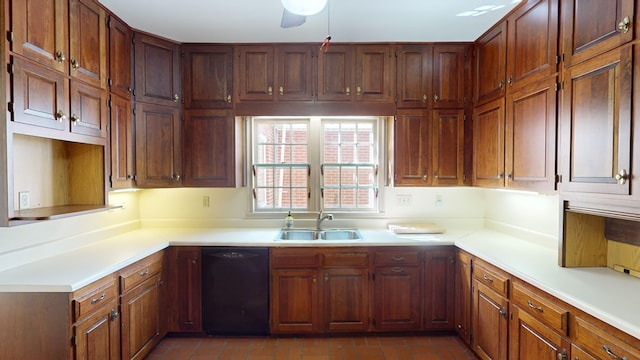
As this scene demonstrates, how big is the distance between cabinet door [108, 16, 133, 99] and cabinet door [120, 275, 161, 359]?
159 cm

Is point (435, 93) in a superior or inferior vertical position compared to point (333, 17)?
inferior

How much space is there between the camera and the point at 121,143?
2.64m

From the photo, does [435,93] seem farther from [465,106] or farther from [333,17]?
[333,17]

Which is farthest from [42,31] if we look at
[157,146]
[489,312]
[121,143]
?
[489,312]

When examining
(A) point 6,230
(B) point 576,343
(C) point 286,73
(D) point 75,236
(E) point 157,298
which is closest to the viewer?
(B) point 576,343

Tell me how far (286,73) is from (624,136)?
2.47m

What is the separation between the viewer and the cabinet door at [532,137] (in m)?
2.03

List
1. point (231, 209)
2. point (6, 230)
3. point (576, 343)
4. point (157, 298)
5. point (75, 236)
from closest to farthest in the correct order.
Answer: point (576, 343) < point (6, 230) < point (75, 236) < point (157, 298) < point (231, 209)

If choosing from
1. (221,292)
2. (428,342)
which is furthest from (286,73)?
(428,342)

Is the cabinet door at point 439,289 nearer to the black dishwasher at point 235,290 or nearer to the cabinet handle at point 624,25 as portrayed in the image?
the black dishwasher at point 235,290

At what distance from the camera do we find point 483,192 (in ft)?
11.2

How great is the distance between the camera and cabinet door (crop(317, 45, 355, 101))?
9.93 feet

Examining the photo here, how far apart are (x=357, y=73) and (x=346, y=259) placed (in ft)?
5.72

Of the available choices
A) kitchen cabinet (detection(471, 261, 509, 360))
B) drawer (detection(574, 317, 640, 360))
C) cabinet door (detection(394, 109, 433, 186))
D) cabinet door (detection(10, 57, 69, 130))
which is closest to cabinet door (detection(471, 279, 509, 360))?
kitchen cabinet (detection(471, 261, 509, 360))
